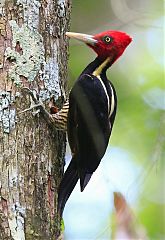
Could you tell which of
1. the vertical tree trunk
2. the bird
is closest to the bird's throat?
the bird

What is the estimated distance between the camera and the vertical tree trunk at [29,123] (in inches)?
93.2

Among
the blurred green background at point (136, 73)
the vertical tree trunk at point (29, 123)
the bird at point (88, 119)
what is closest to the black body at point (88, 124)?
the bird at point (88, 119)

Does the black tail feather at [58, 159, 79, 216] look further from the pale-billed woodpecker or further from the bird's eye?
the bird's eye

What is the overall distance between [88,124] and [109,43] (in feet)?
1.61

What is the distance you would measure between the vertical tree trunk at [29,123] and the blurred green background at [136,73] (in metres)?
0.62

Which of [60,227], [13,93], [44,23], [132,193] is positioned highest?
[44,23]

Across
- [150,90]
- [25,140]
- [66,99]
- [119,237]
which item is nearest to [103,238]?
[119,237]

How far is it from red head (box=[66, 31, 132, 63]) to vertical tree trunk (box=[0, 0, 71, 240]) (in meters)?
0.28

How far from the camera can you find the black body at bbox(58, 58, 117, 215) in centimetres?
284

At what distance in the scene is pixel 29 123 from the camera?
99.3 inches

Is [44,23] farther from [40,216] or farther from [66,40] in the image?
[40,216]

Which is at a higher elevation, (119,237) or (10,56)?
(10,56)

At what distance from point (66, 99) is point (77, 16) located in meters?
1.42

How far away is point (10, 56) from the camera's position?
99.0 inches
